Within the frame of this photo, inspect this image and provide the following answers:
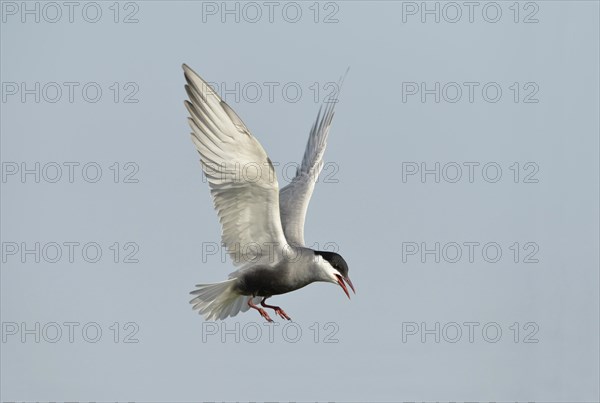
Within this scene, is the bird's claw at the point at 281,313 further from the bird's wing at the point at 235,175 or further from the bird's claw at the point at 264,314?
Result: the bird's wing at the point at 235,175

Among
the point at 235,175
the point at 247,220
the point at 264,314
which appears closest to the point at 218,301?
the point at 264,314

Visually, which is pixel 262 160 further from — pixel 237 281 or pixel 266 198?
pixel 237 281

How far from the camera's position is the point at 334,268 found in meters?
13.8

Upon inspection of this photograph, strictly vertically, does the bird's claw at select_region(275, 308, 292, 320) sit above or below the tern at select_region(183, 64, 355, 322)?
below

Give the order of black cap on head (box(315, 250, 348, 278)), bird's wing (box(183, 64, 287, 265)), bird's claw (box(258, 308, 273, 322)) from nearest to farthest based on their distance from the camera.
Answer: bird's wing (box(183, 64, 287, 265)) < black cap on head (box(315, 250, 348, 278)) < bird's claw (box(258, 308, 273, 322))

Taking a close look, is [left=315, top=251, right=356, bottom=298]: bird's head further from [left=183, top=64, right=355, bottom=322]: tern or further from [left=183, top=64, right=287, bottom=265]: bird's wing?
[left=183, top=64, right=287, bottom=265]: bird's wing

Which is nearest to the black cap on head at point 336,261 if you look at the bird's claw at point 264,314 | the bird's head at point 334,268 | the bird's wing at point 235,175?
the bird's head at point 334,268

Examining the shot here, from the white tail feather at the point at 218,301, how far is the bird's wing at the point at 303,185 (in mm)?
998

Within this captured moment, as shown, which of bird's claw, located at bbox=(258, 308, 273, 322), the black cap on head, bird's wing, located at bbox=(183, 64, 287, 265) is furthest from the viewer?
bird's claw, located at bbox=(258, 308, 273, 322)

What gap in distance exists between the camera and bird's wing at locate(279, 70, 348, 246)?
15.0 m

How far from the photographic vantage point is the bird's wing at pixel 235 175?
12.6m

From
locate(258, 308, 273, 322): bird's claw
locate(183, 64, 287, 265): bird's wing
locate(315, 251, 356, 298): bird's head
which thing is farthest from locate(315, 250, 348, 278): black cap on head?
locate(258, 308, 273, 322): bird's claw

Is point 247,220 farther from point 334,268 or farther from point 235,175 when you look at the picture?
point 334,268

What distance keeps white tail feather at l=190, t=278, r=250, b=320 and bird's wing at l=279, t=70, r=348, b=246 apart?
998 millimetres
